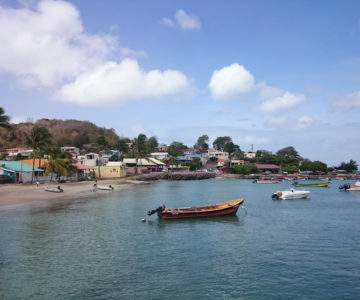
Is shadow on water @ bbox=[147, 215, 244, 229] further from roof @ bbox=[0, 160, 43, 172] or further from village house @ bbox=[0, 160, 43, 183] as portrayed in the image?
roof @ bbox=[0, 160, 43, 172]

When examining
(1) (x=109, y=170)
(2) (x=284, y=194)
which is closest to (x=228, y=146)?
(1) (x=109, y=170)

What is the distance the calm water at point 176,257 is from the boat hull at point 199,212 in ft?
2.78

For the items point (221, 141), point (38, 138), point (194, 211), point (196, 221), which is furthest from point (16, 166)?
point (221, 141)

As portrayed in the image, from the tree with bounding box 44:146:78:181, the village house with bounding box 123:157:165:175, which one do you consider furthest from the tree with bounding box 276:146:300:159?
the tree with bounding box 44:146:78:181

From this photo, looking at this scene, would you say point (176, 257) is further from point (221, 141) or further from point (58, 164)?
point (221, 141)

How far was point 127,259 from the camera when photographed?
67.4ft

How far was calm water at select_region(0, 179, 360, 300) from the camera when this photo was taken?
1591 cm

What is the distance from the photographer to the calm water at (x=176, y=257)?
15914mm

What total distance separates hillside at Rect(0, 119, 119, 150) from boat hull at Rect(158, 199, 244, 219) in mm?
111864

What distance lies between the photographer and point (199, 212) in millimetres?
35156

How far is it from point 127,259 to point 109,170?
78.2 m

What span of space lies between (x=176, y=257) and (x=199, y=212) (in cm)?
1414

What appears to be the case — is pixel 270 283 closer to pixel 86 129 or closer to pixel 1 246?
pixel 1 246

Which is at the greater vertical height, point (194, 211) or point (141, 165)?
point (141, 165)
